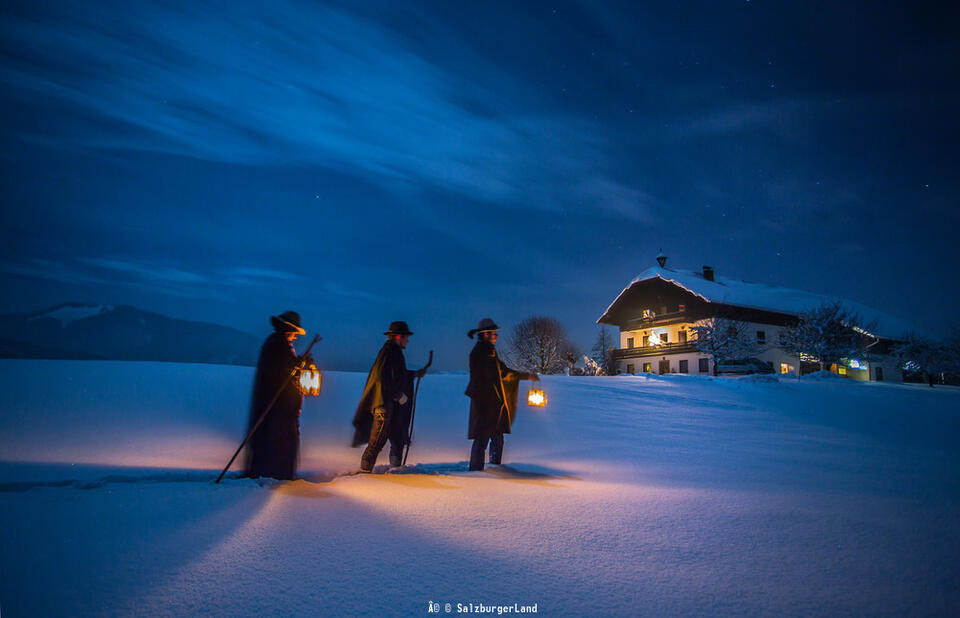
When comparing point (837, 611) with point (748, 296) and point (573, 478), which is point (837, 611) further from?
point (748, 296)

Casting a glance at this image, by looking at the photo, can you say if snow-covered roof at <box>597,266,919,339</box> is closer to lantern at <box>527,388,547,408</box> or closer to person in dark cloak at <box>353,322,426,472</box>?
lantern at <box>527,388,547,408</box>

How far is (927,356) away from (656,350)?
60.5ft

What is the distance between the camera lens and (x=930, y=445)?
8.87m

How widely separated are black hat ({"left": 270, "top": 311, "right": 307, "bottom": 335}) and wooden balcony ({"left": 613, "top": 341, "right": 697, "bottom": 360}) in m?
34.4

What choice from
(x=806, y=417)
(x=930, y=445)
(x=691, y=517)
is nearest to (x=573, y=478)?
(x=691, y=517)

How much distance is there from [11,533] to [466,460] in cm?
553

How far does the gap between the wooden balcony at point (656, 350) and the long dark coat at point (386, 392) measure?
32.7m

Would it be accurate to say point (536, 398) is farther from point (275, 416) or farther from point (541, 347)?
point (541, 347)

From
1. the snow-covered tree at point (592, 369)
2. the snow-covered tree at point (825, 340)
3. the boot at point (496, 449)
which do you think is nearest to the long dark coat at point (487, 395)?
the boot at point (496, 449)

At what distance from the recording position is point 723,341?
31.6 meters

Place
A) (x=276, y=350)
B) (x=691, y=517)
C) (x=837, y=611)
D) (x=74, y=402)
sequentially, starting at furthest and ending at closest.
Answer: (x=74, y=402)
(x=276, y=350)
(x=691, y=517)
(x=837, y=611)

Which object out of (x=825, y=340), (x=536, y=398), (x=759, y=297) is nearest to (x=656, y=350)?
(x=759, y=297)

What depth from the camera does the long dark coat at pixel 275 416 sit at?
5.12 metres

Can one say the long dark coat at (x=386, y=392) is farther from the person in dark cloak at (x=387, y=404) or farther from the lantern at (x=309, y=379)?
the lantern at (x=309, y=379)
